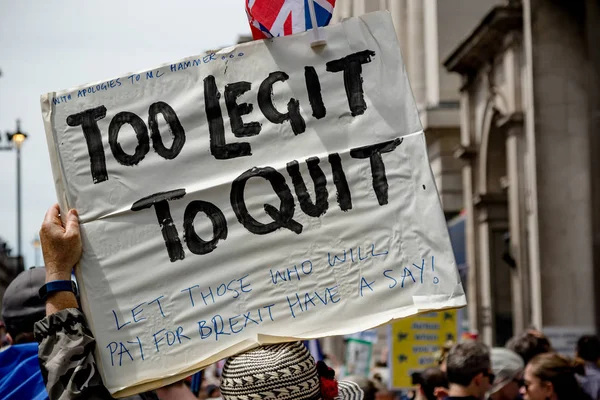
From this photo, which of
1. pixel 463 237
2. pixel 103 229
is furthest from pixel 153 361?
pixel 463 237

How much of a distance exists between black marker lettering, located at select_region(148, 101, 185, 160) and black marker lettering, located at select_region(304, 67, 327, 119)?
1.49ft

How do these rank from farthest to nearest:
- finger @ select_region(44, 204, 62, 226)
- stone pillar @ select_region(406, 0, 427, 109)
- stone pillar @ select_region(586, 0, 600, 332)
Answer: stone pillar @ select_region(406, 0, 427, 109) < stone pillar @ select_region(586, 0, 600, 332) < finger @ select_region(44, 204, 62, 226)

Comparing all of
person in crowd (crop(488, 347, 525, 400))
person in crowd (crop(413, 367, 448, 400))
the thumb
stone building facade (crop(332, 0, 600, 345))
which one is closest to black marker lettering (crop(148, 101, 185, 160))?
the thumb

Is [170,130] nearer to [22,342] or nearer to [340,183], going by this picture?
[340,183]

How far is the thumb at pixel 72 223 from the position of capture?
3959mm

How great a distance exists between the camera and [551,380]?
21.8 feet

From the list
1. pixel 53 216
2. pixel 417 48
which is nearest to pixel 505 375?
pixel 53 216

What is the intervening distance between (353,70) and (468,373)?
3046mm

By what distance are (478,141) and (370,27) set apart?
22.7 meters

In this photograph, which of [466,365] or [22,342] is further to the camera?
[466,365]

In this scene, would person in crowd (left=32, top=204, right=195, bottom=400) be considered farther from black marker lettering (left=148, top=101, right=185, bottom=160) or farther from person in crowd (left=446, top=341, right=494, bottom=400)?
person in crowd (left=446, top=341, right=494, bottom=400)

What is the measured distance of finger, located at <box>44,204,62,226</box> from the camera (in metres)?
3.92

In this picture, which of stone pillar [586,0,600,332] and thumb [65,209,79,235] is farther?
stone pillar [586,0,600,332]

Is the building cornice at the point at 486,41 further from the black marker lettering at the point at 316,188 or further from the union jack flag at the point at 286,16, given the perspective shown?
the black marker lettering at the point at 316,188
